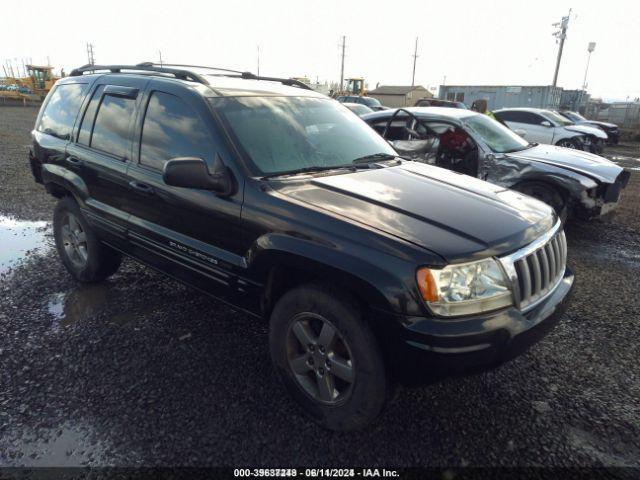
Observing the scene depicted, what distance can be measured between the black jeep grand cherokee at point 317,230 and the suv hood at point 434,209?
0.04 ft

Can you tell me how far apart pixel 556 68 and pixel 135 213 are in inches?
1662

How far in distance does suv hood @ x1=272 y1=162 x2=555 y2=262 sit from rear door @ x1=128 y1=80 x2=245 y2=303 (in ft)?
1.55

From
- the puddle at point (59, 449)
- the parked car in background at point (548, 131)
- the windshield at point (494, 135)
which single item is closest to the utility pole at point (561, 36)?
the parked car in background at point (548, 131)

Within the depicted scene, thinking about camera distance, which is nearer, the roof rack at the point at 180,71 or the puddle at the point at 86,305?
the roof rack at the point at 180,71

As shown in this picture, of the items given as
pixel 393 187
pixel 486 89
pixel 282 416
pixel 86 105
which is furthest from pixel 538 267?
pixel 486 89

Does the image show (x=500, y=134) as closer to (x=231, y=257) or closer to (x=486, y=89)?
(x=231, y=257)

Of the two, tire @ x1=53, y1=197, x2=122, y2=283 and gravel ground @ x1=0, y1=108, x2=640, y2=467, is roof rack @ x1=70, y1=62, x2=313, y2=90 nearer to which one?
tire @ x1=53, y1=197, x2=122, y2=283

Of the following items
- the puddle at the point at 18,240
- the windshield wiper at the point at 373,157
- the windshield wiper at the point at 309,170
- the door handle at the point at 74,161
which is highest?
the windshield wiper at the point at 373,157

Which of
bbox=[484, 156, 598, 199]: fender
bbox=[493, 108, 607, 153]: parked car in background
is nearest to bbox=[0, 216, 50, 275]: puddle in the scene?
bbox=[484, 156, 598, 199]: fender

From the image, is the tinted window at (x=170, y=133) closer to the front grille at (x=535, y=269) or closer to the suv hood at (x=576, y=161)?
the front grille at (x=535, y=269)

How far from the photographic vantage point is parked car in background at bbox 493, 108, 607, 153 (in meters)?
13.6

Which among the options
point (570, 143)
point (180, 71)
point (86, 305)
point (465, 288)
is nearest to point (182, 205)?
point (180, 71)

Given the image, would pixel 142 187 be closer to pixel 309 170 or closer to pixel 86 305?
pixel 309 170

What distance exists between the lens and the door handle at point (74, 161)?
12.5 ft
